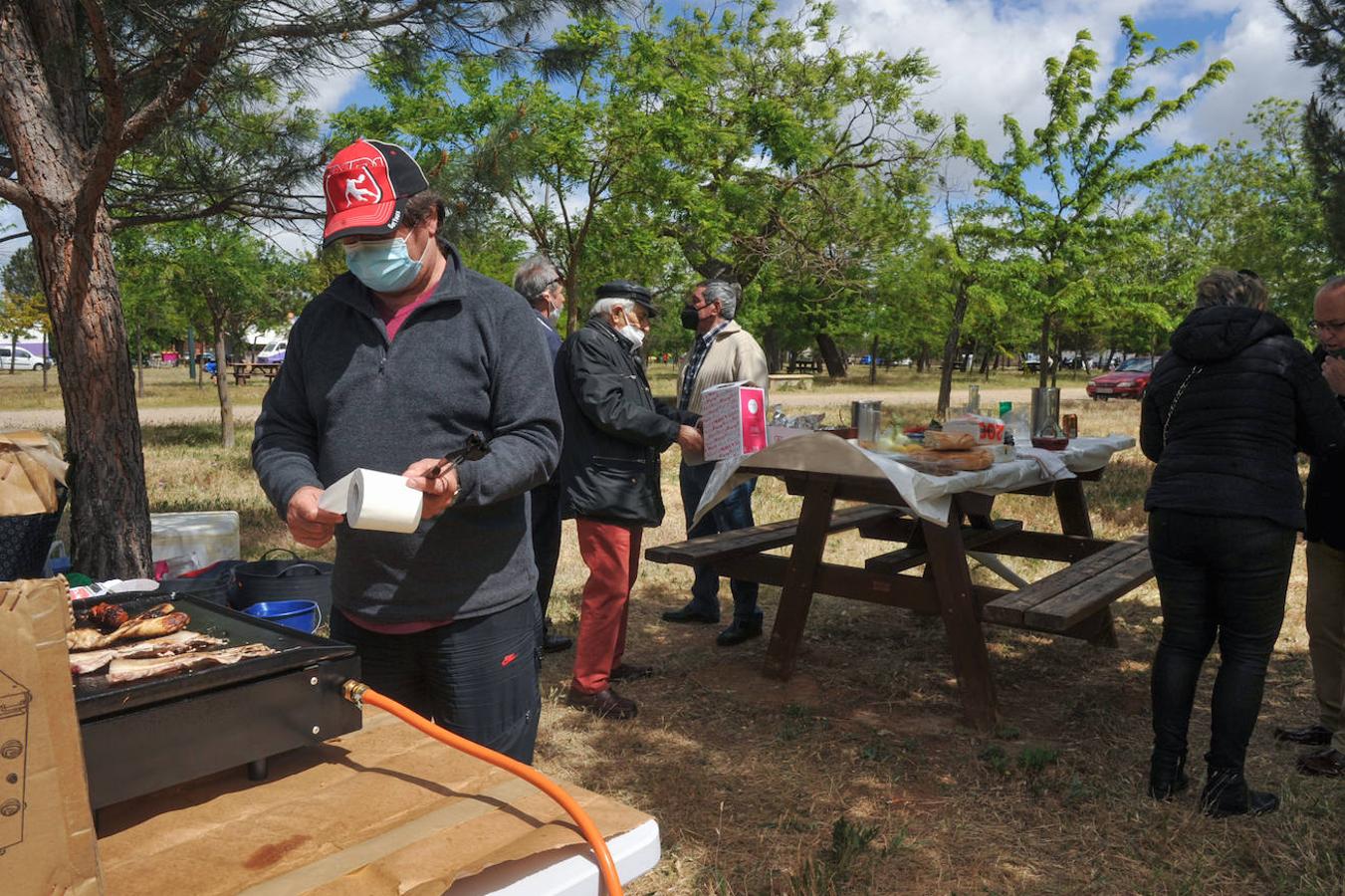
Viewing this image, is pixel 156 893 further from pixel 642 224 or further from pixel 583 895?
pixel 642 224

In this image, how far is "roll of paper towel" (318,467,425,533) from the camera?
1.52 metres

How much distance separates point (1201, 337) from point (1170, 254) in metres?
31.1

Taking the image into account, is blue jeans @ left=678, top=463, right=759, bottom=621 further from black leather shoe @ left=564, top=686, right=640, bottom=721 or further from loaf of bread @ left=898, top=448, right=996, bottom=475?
loaf of bread @ left=898, top=448, right=996, bottom=475

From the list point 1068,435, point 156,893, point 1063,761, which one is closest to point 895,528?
point 1068,435

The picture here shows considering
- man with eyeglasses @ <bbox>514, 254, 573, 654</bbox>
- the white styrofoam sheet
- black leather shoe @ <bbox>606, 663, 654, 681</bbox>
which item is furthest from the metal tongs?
black leather shoe @ <bbox>606, 663, 654, 681</bbox>

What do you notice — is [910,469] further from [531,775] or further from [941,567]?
[531,775]

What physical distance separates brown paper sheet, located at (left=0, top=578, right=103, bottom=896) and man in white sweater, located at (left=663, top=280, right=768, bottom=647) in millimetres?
4199

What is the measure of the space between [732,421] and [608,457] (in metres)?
0.57

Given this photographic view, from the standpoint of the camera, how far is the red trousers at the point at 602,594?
4008 mm

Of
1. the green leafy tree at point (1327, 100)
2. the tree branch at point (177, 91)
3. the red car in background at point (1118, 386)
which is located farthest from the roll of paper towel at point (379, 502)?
the red car in background at point (1118, 386)

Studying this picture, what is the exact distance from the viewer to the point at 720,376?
526 cm

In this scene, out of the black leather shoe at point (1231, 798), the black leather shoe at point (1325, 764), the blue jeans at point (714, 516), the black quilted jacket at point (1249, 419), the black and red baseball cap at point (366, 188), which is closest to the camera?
the black and red baseball cap at point (366, 188)

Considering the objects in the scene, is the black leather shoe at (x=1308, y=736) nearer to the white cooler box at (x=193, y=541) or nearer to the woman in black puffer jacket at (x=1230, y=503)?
the woman in black puffer jacket at (x=1230, y=503)

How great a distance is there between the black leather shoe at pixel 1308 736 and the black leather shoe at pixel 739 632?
239 centimetres
